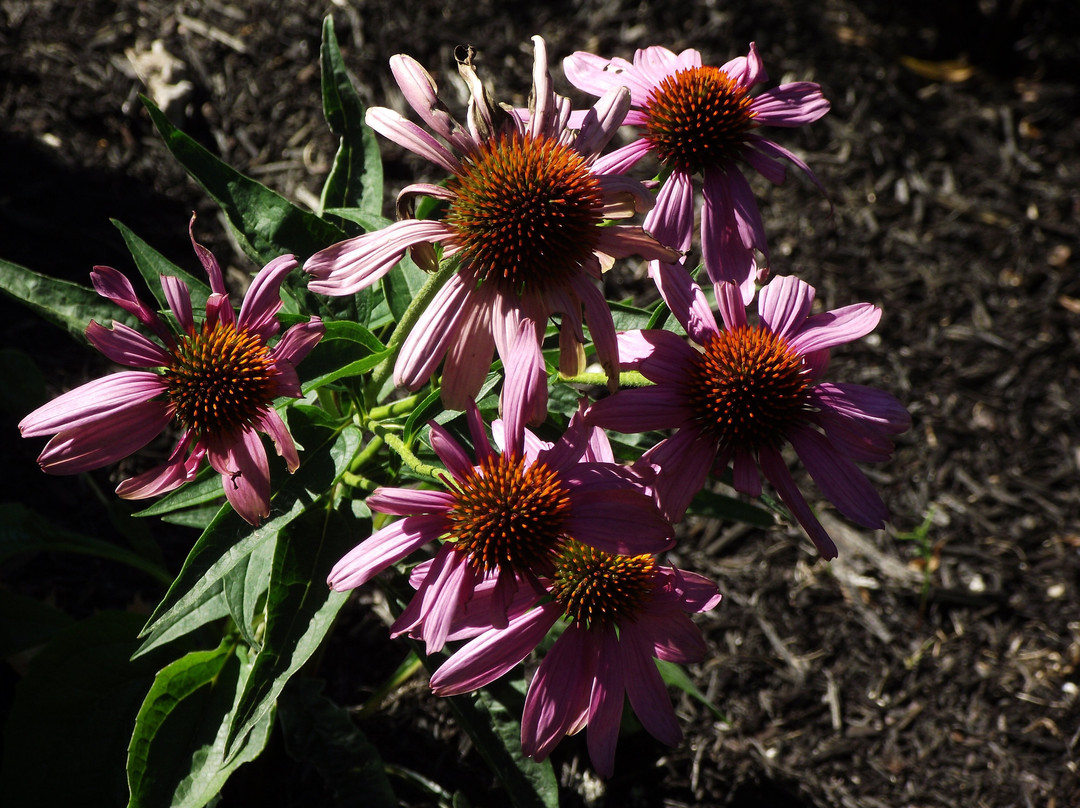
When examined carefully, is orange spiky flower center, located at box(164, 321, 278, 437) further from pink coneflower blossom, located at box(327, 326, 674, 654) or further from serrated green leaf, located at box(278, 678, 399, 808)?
serrated green leaf, located at box(278, 678, 399, 808)

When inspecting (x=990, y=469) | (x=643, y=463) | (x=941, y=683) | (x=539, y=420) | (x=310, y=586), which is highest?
(x=539, y=420)

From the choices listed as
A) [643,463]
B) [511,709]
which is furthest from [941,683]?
[643,463]

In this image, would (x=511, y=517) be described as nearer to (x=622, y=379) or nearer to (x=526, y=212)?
(x=622, y=379)

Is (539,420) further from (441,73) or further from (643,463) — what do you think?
(441,73)

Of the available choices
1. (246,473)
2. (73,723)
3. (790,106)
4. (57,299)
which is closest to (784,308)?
(790,106)

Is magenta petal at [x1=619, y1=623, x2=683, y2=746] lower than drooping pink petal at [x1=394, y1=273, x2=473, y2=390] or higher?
lower

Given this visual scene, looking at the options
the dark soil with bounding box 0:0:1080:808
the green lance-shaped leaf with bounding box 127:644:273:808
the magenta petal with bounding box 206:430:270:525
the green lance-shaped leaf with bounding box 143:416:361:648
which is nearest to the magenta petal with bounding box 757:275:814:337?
the green lance-shaped leaf with bounding box 143:416:361:648
